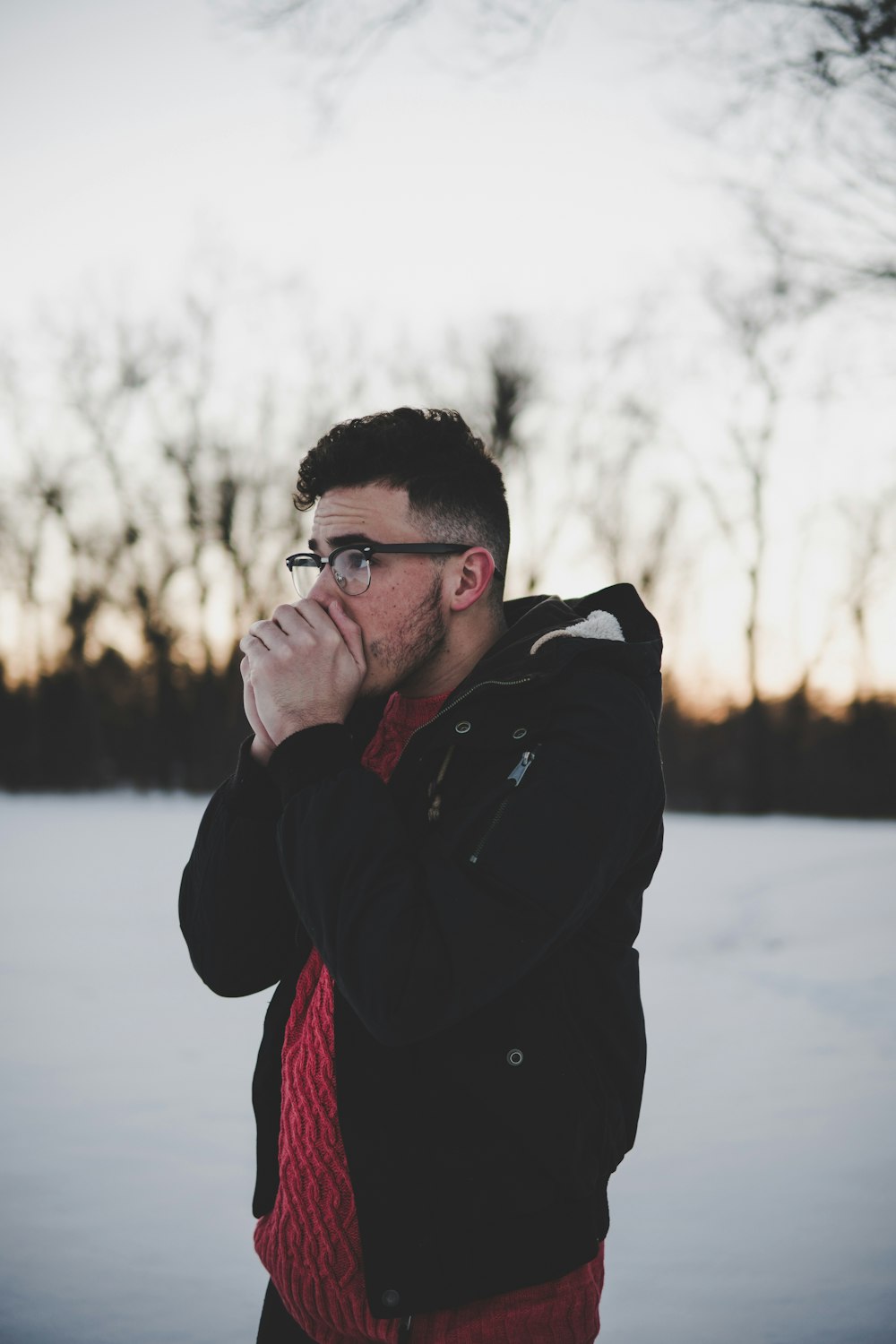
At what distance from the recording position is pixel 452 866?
1413mm

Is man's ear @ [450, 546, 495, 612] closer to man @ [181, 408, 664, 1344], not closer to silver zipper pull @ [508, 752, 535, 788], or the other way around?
man @ [181, 408, 664, 1344]

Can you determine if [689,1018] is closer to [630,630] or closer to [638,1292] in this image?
[638,1292]

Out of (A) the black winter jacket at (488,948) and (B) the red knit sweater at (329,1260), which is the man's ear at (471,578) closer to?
(A) the black winter jacket at (488,948)

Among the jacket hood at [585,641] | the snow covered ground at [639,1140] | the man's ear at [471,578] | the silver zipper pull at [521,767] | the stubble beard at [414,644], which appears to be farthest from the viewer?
the snow covered ground at [639,1140]

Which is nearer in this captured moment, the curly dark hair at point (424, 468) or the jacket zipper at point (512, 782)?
the jacket zipper at point (512, 782)

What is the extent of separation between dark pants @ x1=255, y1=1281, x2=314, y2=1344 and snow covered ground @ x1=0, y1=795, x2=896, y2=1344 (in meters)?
1.87

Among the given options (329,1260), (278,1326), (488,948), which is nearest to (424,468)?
(488,948)

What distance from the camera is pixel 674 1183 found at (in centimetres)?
466

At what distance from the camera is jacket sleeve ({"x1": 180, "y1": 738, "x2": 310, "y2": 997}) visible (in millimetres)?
1748

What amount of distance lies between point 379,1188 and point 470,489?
1189 millimetres

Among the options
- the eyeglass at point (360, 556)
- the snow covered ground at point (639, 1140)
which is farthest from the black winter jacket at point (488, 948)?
the snow covered ground at point (639, 1140)

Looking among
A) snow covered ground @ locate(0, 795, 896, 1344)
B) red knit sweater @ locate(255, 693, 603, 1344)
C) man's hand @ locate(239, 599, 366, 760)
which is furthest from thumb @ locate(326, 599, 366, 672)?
snow covered ground @ locate(0, 795, 896, 1344)

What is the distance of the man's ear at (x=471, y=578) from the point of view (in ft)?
6.02

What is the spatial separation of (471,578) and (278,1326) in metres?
1.39
